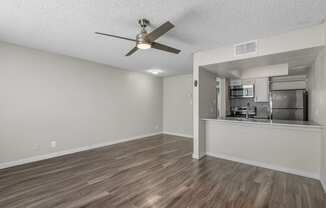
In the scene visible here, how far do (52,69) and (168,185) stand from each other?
12.4 feet

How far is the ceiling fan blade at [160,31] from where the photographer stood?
1.92 m

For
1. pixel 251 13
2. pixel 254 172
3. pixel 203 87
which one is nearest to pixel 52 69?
pixel 203 87

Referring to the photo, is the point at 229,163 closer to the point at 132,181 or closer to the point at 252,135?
the point at 252,135

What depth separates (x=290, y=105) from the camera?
4.56 metres

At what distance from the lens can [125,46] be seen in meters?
3.38

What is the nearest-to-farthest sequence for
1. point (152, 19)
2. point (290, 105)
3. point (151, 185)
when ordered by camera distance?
point (152, 19), point (151, 185), point (290, 105)

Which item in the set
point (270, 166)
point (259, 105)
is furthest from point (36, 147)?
point (259, 105)

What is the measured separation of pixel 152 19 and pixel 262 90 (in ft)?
16.5

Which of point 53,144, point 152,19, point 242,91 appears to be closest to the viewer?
point 152,19

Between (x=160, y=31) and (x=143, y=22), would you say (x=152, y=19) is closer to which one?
(x=143, y=22)

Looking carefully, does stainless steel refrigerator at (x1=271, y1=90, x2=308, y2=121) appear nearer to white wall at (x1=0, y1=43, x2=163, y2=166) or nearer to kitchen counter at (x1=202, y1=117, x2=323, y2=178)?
kitchen counter at (x1=202, y1=117, x2=323, y2=178)

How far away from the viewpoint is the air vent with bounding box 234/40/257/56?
2967 mm

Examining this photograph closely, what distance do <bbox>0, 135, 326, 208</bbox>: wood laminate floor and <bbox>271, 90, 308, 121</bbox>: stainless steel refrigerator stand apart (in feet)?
7.80

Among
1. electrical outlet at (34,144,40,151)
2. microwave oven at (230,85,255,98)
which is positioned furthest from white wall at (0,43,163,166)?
microwave oven at (230,85,255,98)
